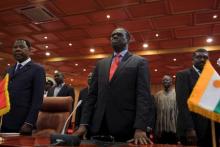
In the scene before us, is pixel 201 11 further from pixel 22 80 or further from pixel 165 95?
pixel 22 80

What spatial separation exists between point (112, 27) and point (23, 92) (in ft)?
15.7

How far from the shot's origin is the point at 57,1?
18.5 feet

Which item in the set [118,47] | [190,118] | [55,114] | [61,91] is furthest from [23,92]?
[61,91]

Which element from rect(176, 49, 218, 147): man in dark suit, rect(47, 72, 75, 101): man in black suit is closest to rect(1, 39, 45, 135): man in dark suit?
rect(176, 49, 218, 147): man in dark suit

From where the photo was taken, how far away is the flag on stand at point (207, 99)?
3.89ft

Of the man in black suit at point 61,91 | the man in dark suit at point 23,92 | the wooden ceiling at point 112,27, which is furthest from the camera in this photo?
the wooden ceiling at point 112,27

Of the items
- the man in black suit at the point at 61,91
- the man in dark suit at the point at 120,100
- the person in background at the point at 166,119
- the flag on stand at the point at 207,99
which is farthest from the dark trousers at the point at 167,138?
the flag on stand at the point at 207,99

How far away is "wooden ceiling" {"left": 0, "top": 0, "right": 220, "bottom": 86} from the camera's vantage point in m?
5.69

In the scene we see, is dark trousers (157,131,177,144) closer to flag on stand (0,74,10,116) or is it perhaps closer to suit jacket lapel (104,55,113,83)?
suit jacket lapel (104,55,113,83)

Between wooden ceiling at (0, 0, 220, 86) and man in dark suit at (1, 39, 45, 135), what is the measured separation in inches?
134

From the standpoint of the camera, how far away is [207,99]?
3.95 feet

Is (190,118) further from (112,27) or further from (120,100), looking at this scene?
(112,27)

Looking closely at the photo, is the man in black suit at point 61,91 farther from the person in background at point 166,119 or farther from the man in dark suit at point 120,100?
the man in dark suit at point 120,100

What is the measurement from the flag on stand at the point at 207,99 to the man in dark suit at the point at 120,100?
22.2 inches
